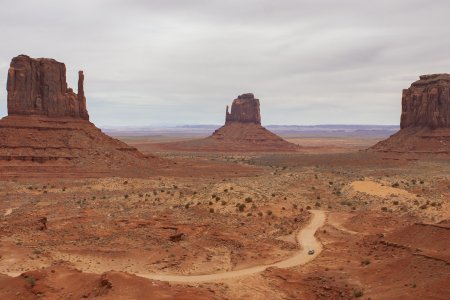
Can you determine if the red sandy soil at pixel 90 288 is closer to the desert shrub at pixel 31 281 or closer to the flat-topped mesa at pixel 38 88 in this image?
the desert shrub at pixel 31 281

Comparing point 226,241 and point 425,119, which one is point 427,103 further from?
point 226,241

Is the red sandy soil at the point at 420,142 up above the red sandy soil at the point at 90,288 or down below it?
above

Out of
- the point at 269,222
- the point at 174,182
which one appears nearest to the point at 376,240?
the point at 269,222

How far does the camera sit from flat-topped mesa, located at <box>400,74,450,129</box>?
103 meters

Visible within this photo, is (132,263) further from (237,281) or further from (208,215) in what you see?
(208,215)

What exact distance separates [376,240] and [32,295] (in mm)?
19661

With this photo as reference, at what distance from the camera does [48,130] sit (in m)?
73.4

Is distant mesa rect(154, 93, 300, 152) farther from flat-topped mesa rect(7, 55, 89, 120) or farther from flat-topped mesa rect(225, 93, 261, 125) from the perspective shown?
flat-topped mesa rect(7, 55, 89, 120)

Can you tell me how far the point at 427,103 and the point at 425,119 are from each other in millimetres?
4066

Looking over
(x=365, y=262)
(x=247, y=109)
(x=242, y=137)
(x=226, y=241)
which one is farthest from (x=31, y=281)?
(x=247, y=109)

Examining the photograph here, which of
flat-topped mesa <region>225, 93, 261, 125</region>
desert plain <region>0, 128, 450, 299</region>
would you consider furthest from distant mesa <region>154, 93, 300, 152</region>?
desert plain <region>0, 128, 450, 299</region>

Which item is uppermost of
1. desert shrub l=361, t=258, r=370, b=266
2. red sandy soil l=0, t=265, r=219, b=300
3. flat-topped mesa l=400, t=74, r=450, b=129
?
flat-topped mesa l=400, t=74, r=450, b=129

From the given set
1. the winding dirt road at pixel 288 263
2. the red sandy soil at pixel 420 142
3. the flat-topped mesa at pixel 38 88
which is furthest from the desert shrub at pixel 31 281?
the red sandy soil at pixel 420 142

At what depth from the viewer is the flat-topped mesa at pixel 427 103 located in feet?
337
